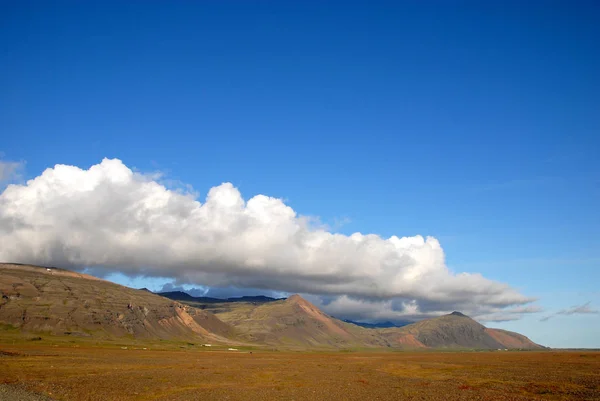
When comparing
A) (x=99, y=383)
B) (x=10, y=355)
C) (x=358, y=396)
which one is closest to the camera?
(x=358, y=396)

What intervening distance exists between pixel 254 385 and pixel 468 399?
3065 cm

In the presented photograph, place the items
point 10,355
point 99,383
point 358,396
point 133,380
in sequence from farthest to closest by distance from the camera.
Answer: point 10,355
point 133,380
point 99,383
point 358,396

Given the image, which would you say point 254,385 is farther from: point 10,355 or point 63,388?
point 10,355

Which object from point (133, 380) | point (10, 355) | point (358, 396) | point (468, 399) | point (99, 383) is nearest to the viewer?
point (468, 399)

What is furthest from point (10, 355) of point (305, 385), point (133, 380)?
point (305, 385)

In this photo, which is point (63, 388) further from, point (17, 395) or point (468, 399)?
point (468, 399)

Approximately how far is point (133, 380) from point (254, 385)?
58.2 feet

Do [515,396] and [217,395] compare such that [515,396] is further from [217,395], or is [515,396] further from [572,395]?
[217,395]

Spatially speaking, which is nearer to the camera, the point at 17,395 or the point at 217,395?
the point at 17,395

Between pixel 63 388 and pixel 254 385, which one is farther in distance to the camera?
pixel 254 385

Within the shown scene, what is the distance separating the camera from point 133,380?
227 feet

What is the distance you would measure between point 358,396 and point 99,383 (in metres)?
34.6

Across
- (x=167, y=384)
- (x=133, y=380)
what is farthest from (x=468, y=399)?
(x=133, y=380)

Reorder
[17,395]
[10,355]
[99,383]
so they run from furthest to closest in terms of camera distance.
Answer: [10,355] < [99,383] < [17,395]
